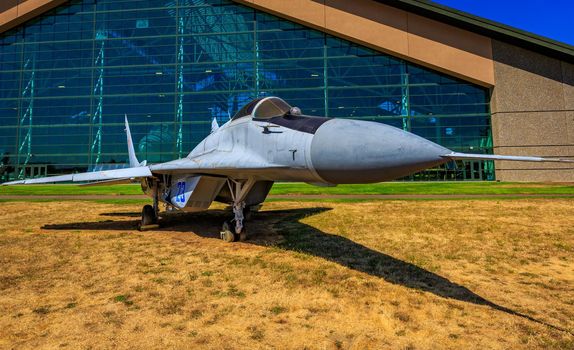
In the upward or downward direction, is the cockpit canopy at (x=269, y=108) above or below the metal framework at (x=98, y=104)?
below

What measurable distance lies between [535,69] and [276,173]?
4125cm

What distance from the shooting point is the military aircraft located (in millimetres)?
3990

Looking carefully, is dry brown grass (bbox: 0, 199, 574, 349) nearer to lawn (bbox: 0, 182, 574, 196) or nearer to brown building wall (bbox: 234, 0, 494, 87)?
lawn (bbox: 0, 182, 574, 196)

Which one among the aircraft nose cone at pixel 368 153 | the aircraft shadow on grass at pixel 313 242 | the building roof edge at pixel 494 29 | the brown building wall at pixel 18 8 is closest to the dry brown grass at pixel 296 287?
the aircraft shadow on grass at pixel 313 242

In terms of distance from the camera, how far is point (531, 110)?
35344mm

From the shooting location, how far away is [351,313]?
4109 millimetres

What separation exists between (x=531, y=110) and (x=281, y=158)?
131ft

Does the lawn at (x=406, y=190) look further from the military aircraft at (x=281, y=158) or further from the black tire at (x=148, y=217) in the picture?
the military aircraft at (x=281, y=158)

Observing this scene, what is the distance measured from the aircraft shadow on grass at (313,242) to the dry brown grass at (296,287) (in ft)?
0.15

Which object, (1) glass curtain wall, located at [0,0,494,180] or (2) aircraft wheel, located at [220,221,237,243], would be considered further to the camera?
(1) glass curtain wall, located at [0,0,494,180]

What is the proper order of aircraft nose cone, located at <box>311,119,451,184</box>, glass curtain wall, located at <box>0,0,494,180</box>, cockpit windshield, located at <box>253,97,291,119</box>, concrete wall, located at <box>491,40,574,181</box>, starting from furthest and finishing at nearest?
1. glass curtain wall, located at <box>0,0,494,180</box>
2. concrete wall, located at <box>491,40,574,181</box>
3. cockpit windshield, located at <box>253,97,291,119</box>
4. aircraft nose cone, located at <box>311,119,451,184</box>

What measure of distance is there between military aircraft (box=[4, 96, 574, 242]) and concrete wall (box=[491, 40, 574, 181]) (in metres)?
35.3

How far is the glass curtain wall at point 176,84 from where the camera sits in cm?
3819

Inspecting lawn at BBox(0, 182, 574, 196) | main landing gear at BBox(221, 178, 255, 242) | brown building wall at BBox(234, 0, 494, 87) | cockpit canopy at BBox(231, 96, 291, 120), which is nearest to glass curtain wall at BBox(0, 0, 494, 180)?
brown building wall at BBox(234, 0, 494, 87)
